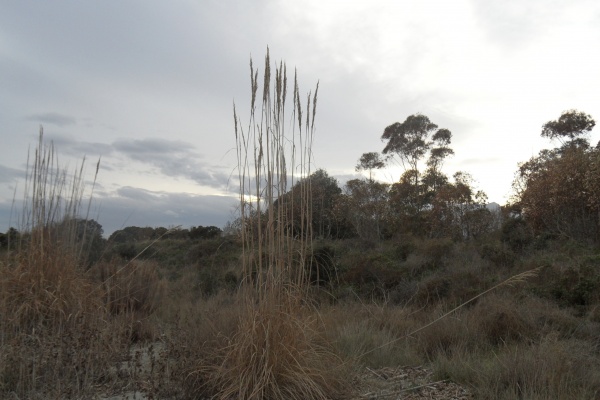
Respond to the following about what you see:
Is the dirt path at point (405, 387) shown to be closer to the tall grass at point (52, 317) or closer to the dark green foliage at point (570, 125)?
the tall grass at point (52, 317)

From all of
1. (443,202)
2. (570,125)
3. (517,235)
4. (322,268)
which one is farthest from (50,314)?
(570,125)

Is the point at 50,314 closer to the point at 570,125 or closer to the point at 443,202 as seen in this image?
the point at 443,202

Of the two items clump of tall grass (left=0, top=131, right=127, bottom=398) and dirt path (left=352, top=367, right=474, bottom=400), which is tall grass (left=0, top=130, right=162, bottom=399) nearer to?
clump of tall grass (left=0, top=131, right=127, bottom=398)

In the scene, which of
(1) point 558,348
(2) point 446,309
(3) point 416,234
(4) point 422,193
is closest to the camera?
(1) point 558,348

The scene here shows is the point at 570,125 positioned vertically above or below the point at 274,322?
above

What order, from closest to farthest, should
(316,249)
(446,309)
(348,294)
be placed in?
(446,309)
(348,294)
(316,249)

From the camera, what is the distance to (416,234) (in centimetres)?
2028

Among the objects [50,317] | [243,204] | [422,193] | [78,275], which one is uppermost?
[422,193]

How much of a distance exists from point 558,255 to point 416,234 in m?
9.31

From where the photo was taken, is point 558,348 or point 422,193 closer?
point 558,348

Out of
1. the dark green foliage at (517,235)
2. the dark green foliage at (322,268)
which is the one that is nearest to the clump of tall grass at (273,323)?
the dark green foliage at (322,268)

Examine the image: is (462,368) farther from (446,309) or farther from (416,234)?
(416,234)

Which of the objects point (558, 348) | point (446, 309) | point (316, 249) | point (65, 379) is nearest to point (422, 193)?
A: point (316, 249)

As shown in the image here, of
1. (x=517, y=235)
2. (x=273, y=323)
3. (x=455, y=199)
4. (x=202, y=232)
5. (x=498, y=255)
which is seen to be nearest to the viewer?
(x=273, y=323)
